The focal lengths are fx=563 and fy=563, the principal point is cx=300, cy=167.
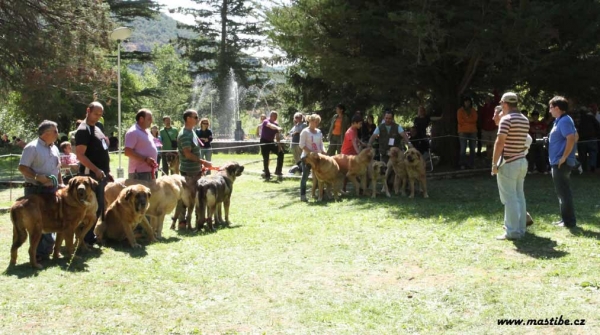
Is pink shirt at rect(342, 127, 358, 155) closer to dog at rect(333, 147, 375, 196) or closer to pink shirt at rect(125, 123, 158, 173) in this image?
dog at rect(333, 147, 375, 196)

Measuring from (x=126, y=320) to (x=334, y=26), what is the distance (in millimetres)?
9721

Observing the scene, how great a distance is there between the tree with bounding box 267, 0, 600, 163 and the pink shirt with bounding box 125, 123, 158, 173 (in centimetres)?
601

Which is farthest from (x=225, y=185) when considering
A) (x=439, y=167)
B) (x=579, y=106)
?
(x=579, y=106)

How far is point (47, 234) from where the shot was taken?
6.79 meters

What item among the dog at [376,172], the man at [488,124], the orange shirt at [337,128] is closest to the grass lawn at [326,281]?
the dog at [376,172]

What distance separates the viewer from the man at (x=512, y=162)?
22.3 ft

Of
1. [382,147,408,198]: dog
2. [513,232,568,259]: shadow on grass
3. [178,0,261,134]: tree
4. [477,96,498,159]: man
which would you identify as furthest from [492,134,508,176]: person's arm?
[178,0,261,134]: tree

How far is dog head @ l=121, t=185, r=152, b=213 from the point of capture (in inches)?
273

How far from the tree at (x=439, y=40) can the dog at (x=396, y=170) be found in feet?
7.60

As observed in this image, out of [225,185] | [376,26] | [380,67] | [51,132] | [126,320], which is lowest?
[126,320]

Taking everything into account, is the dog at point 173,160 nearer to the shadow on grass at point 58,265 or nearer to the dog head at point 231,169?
the dog head at point 231,169

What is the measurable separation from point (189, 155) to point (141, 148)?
3.01ft

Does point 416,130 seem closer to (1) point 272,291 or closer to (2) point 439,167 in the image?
(2) point 439,167

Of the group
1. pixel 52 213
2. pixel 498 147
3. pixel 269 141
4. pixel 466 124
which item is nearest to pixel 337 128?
pixel 269 141
